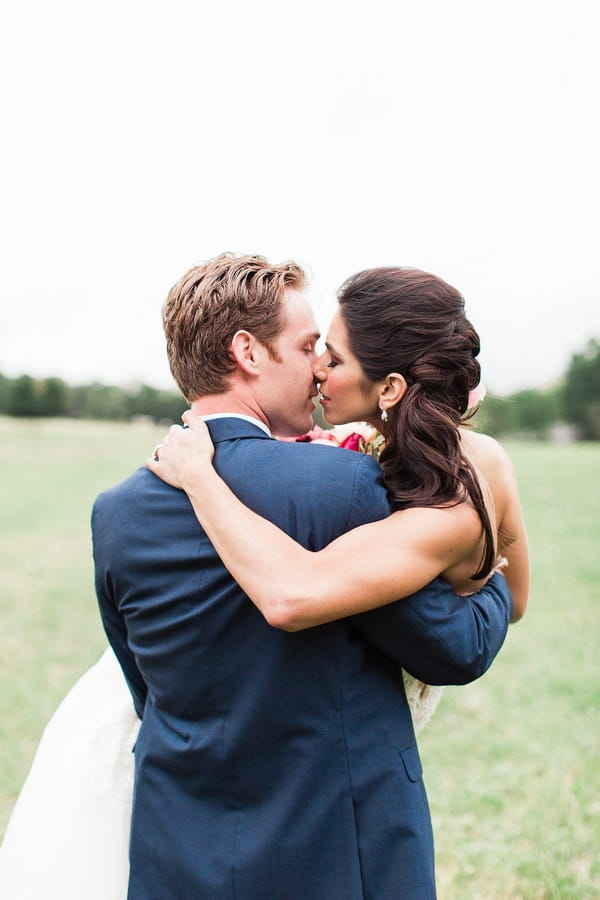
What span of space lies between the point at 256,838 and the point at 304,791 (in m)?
0.18

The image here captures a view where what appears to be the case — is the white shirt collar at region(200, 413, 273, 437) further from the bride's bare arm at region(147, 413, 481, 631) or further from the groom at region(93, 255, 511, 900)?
the bride's bare arm at region(147, 413, 481, 631)

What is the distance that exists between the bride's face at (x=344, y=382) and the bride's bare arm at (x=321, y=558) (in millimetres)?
549

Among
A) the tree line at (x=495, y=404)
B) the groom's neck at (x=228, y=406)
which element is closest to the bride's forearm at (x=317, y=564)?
the groom's neck at (x=228, y=406)

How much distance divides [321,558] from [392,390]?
0.70m

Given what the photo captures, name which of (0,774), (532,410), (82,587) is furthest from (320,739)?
(532,410)

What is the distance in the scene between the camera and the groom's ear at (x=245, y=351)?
2482mm

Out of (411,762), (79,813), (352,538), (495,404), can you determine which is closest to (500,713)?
(79,813)

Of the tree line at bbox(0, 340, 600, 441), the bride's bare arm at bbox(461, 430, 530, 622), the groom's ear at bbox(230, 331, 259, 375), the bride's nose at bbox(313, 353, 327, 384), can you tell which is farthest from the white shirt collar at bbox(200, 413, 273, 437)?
the tree line at bbox(0, 340, 600, 441)

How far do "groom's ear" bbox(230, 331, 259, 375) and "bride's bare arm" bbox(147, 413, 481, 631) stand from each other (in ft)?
1.21

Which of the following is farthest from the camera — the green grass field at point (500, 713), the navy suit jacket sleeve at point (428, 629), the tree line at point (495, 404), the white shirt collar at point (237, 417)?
the tree line at point (495, 404)

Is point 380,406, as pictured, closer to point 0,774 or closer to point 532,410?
point 0,774

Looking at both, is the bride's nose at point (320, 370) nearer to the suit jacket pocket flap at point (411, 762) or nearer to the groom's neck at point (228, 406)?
the groom's neck at point (228, 406)

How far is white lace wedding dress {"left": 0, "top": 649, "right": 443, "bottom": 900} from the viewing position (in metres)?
2.69

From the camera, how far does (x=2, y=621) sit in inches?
475
